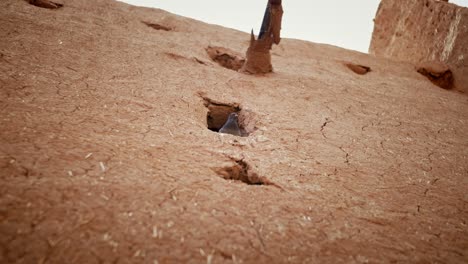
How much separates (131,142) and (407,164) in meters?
2.20

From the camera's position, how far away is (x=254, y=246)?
1188 mm

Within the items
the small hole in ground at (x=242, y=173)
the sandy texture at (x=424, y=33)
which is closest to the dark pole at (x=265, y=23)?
the small hole in ground at (x=242, y=173)

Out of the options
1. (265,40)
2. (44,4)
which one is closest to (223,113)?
(265,40)

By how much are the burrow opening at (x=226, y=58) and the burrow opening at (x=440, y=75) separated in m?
3.63

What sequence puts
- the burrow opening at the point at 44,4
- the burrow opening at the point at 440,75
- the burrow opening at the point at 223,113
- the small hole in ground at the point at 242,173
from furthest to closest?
the burrow opening at the point at 440,75 < the burrow opening at the point at 44,4 < the burrow opening at the point at 223,113 < the small hole in ground at the point at 242,173

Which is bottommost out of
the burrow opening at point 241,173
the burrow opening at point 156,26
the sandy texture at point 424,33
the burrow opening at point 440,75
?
the burrow opening at point 241,173

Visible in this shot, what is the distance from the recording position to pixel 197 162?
1.74 meters

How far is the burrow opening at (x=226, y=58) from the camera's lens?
422cm

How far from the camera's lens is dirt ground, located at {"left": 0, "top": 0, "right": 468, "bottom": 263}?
3.74ft

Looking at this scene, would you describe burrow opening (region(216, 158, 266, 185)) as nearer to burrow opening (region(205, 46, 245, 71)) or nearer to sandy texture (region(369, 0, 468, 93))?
burrow opening (region(205, 46, 245, 71))

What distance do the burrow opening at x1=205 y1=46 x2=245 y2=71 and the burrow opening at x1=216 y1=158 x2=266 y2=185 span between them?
266cm

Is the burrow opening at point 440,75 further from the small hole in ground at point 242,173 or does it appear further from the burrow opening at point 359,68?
the small hole in ground at point 242,173

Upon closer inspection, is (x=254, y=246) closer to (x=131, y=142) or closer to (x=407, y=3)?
(x=131, y=142)

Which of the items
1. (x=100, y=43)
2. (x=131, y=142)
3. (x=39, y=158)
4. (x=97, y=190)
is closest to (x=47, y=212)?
(x=97, y=190)
